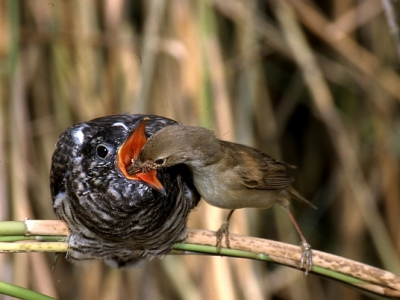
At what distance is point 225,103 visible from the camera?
2137mm

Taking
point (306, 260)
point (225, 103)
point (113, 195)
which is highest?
point (225, 103)

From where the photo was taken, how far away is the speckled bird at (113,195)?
1.49 metres

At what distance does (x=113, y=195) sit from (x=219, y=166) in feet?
0.98

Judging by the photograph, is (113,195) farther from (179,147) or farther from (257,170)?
(257,170)

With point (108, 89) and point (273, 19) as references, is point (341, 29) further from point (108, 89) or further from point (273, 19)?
point (108, 89)

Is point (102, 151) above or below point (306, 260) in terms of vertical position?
above

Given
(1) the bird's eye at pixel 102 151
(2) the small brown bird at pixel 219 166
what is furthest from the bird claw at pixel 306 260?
(1) the bird's eye at pixel 102 151

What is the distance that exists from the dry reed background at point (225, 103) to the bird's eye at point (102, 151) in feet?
1.60

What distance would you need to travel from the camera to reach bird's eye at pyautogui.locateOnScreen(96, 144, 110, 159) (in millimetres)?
1505

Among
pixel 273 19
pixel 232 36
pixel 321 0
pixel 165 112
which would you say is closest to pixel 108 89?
pixel 165 112

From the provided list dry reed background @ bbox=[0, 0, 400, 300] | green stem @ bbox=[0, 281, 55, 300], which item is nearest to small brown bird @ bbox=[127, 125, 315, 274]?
dry reed background @ bbox=[0, 0, 400, 300]

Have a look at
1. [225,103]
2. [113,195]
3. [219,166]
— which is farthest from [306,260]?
[225,103]

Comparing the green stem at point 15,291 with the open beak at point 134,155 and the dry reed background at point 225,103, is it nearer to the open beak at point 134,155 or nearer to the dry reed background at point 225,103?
the open beak at point 134,155

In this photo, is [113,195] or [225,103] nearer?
[113,195]
